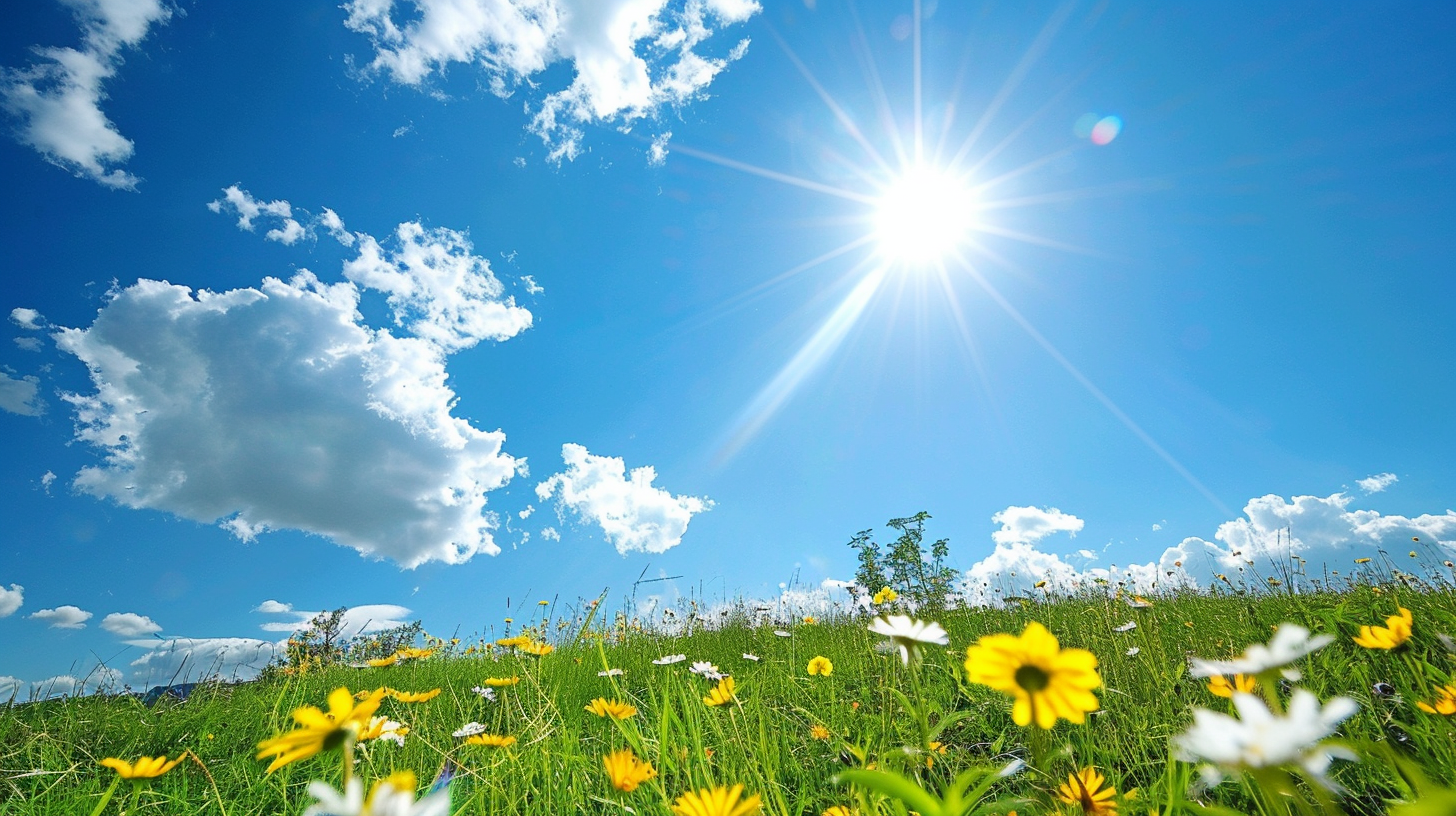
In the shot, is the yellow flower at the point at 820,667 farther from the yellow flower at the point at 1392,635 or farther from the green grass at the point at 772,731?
the yellow flower at the point at 1392,635

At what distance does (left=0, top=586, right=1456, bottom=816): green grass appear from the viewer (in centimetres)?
150

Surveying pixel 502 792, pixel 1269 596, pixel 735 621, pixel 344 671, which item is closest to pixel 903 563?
pixel 735 621

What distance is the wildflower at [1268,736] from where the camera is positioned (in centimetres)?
46

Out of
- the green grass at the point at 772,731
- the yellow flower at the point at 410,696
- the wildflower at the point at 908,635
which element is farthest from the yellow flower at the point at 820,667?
the yellow flower at the point at 410,696

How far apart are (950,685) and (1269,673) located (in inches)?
96.2

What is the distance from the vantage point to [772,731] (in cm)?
216

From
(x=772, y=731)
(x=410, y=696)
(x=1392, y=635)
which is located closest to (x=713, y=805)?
(x=772, y=731)

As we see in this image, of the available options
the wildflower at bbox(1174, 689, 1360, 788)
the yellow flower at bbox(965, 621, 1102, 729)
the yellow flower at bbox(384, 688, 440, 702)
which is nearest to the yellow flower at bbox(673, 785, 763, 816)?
the yellow flower at bbox(965, 621, 1102, 729)

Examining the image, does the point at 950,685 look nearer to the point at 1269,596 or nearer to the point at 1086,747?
the point at 1086,747

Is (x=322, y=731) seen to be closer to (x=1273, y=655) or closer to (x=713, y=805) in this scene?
(x=713, y=805)

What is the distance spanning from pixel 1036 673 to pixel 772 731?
1716 mm

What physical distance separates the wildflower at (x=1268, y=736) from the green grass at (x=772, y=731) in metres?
0.20

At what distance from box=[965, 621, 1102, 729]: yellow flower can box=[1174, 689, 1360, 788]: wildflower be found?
13 cm

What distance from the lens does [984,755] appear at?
6.56 feet
